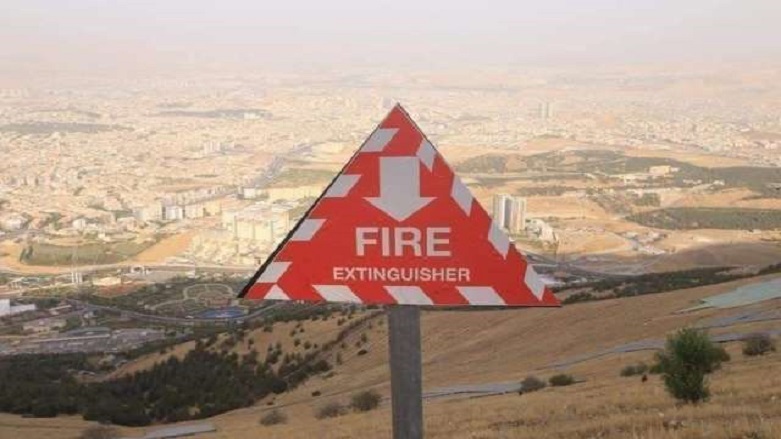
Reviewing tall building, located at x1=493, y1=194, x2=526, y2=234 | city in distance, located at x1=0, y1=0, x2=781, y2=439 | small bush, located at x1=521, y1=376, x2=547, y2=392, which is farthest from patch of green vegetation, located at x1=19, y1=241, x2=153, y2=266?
small bush, located at x1=521, y1=376, x2=547, y2=392

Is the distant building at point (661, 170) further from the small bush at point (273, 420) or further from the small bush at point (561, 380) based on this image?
the small bush at point (273, 420)

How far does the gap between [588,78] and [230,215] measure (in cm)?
14737

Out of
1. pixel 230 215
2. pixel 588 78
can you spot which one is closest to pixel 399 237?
pixel 230 215

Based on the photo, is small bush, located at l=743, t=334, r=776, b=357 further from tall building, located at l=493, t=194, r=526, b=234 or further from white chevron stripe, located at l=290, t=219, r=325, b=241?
tall building, located at l=493, t=194, r=526, b=234

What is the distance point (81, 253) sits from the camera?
54.2 m

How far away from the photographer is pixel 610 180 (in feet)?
233

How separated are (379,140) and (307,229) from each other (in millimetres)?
470

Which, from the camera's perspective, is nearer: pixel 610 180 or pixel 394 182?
pixel 394 182

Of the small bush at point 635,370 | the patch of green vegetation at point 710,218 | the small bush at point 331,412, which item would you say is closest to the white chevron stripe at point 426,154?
the small bush at point 635,370

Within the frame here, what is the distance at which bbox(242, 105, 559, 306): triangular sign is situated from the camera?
2746 millimetres

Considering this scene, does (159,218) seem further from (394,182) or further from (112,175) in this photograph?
(394,182)

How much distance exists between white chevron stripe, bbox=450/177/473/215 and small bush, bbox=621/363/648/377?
838cm

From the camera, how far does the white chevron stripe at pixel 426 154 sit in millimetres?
2717

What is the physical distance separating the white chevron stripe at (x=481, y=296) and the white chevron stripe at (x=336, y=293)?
0.43 m
